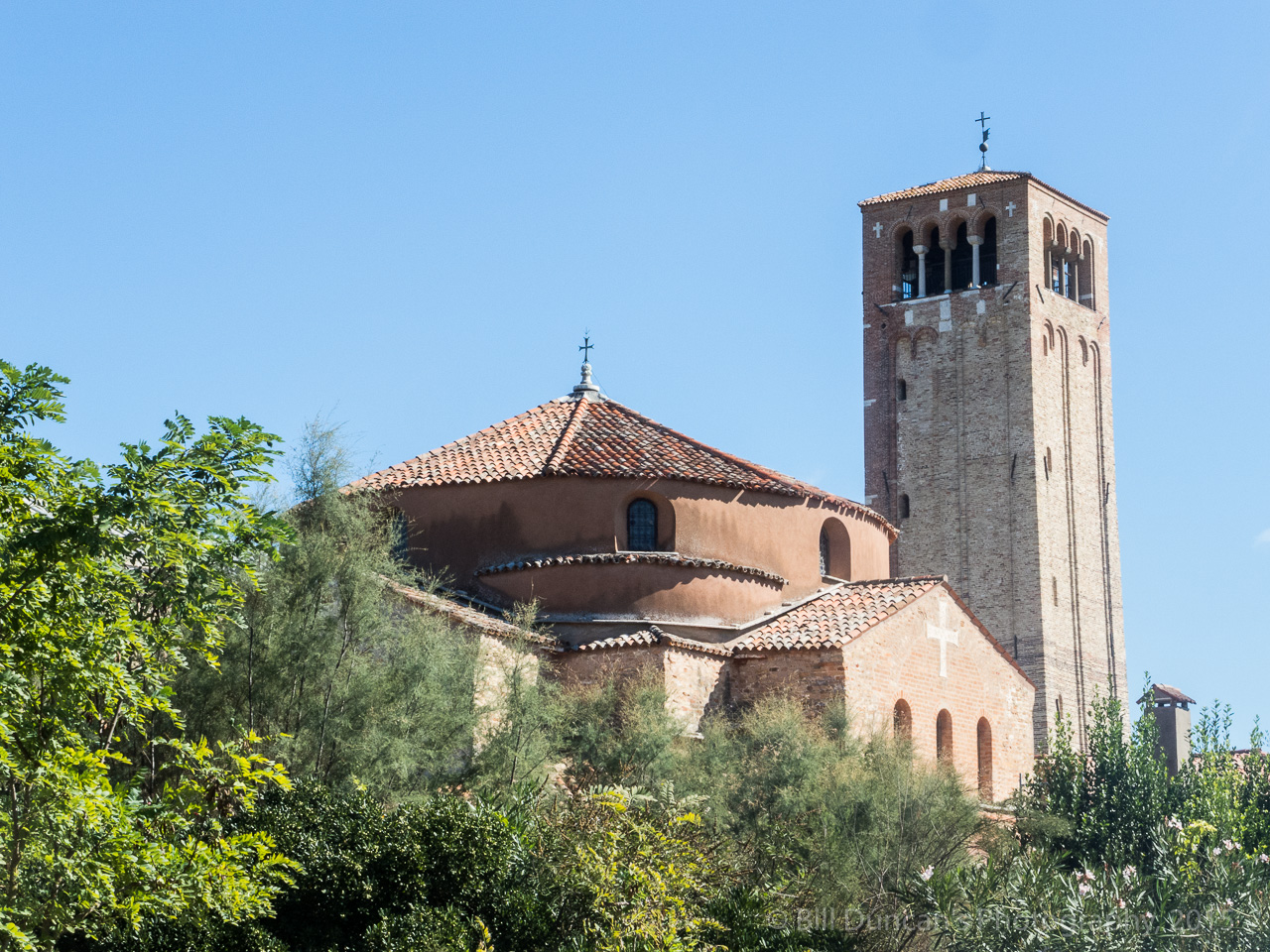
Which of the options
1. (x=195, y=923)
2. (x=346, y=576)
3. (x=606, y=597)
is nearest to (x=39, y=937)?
(x=195, y=923)

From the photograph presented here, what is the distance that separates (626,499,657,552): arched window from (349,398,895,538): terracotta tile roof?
51 cm

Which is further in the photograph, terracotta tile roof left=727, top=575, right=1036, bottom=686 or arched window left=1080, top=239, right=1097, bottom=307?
arched window left=1080, top=239, right=1097, bottom=307

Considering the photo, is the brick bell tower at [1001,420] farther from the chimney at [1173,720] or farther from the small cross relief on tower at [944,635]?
the small cross relief on tower at [944,635]

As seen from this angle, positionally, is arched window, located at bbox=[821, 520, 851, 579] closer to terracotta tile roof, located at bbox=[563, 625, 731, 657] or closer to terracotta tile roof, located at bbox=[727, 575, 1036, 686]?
terracotta tile roof, located at bbox=[727, 575, 1036, 686]

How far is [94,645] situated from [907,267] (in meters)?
33.1

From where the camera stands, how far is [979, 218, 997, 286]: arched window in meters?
38.6

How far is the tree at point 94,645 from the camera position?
28.4ft

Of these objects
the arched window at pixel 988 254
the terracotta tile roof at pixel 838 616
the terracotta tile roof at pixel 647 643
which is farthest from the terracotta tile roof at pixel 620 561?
the arched window at pixel 988 254

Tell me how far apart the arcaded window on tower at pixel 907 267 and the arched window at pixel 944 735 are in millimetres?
19396

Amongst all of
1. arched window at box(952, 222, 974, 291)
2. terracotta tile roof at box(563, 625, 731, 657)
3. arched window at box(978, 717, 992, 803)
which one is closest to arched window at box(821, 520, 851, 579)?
arched window at box(978, 717, 992, 803)

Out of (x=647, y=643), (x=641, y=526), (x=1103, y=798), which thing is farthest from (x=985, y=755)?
(x=647, y=643)

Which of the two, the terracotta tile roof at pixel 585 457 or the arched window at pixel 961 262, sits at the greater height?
the arched window at pixel 961 262

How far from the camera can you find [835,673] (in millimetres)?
19656

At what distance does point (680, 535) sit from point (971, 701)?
4965mm
